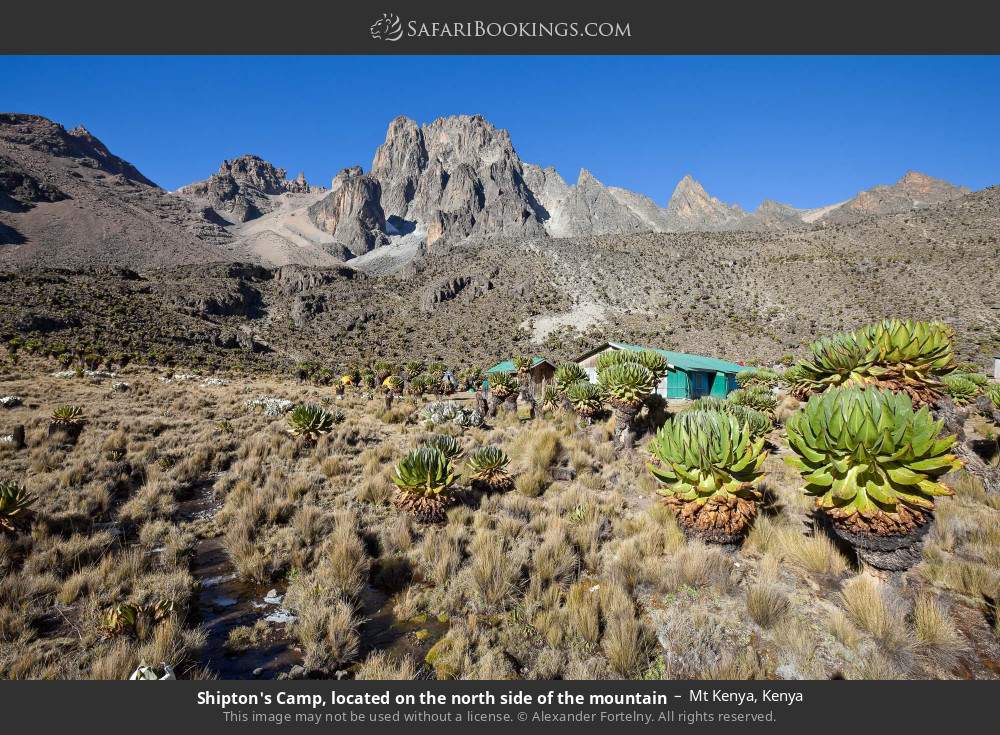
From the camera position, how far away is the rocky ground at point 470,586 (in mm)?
3350

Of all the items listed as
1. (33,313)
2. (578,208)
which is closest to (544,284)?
(33,313)

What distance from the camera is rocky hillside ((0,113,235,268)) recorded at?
93.7 metres

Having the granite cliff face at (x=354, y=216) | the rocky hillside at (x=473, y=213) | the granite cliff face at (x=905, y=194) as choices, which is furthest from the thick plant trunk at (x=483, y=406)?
the granite cliff face at (x=905, y=194)

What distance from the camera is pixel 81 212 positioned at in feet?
354

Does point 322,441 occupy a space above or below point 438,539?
above

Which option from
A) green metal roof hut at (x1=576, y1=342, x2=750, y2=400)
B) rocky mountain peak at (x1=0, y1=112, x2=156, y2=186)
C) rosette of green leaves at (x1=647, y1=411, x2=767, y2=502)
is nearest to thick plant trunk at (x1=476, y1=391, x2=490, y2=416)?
green metal roof hut at (x1=576, y1=342, x2=750, y2=400)

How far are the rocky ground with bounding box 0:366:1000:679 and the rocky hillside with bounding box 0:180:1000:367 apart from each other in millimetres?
38388

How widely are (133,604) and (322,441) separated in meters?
6.72

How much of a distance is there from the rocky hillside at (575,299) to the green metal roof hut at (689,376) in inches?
743

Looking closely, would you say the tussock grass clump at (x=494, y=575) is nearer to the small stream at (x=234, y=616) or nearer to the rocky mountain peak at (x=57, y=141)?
the small stream at (x=234, y=616)

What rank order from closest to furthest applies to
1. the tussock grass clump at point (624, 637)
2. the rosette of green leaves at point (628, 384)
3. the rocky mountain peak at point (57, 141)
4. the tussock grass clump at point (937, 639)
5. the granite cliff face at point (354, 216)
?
the tussock grass clump at point (937, 639) → the tussock grass clump at point (624, 637) → the rosette of green leaves at point (628, 384) → the rocky mountain peak at point (57, 141) → the granite cliff face at point (354, 216)
